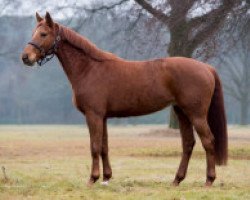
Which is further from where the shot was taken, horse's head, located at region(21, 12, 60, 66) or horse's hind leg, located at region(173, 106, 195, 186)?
horse's hind leg, located at region(173, 106, 195, 186)

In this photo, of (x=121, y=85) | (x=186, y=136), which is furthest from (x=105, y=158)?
(x=186, y=136)

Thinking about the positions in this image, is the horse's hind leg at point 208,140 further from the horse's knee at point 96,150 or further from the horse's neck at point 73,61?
the horse's neck at point 73,61

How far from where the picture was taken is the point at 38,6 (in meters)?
31.9

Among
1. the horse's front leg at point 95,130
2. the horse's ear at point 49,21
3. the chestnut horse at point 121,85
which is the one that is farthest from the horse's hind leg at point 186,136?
the horse's ear at point 49,21

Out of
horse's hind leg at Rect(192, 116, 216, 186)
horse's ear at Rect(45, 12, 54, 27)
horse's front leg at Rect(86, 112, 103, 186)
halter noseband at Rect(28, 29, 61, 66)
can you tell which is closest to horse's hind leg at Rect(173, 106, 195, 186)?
horse's hind leg at Rect(192, 116, 216, 186)

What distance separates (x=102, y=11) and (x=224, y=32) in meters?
13.8

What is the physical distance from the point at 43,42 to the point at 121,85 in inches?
52.9

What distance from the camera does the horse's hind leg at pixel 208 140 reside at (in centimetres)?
923

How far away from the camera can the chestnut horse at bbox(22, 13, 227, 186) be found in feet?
30.1

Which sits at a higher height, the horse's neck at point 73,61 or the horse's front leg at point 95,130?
the horse's neck at point 73,61

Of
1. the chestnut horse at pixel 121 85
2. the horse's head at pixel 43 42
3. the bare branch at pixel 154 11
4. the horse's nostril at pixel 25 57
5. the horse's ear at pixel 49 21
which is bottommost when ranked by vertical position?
the bare branch at pixel 154 11

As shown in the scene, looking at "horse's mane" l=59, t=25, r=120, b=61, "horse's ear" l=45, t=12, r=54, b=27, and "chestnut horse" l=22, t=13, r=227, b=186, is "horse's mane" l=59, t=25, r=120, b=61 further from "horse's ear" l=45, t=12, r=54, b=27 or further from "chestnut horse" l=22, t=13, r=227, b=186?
"horse's ear" l=45, t=12, r=54, b=27

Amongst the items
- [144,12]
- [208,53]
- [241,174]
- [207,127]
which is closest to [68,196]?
[207,127]

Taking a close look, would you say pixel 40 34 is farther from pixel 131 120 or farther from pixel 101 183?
pixel 131 120
